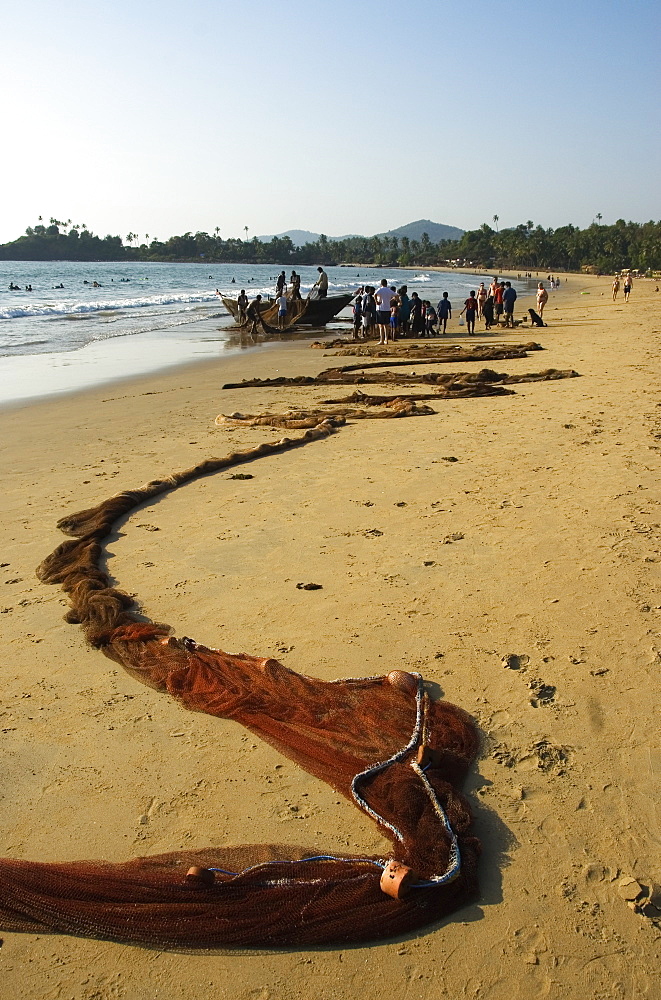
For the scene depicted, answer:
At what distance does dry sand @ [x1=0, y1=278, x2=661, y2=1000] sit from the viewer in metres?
2.40

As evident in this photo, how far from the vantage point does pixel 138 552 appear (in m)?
5.88

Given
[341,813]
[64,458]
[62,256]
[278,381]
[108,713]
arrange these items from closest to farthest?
[341,813] < [108,713] < [64,458] < [278,381] < [62,256]

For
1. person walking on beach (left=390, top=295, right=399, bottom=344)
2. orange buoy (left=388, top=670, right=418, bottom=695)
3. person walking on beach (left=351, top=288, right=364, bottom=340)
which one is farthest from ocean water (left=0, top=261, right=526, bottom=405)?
orange buoy (left=388, top=670, right=418, bottom=695)

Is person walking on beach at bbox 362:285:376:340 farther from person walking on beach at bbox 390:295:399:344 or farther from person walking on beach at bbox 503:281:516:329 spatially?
person walking on beach at bbox 503:281:516:329

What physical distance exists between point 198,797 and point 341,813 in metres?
A: 0.62

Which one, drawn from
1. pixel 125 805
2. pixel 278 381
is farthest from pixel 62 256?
pixel 125 805

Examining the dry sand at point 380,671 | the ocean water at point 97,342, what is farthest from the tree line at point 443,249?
the dry sand at point 380,671

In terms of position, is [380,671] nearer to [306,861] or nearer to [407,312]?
[306,861]

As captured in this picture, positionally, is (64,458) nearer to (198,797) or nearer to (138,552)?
(138,552)

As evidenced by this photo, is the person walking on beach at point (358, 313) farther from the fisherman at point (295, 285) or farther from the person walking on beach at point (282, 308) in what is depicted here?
the person walking on beach at point (282, 308)

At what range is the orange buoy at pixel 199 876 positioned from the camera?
255 cm

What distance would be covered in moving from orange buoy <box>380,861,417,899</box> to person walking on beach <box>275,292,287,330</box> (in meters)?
25.0

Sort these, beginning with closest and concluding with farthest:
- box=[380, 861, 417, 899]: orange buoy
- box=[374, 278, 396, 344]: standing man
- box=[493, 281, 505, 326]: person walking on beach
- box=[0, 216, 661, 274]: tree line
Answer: box=[380, 861, 417, 899]: orange buoy, box=[374, 278, 396, 344]: standing man, box=[493, 281, 505, 326]: person walking on beach, box=[0, 216, 661, 274]: tree line

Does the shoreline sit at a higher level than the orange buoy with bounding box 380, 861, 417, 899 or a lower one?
lower
